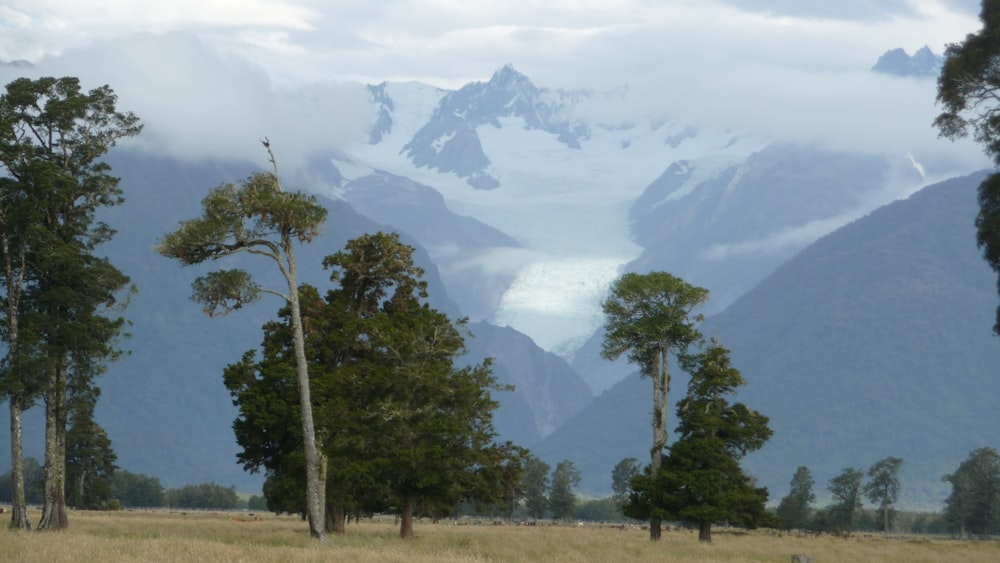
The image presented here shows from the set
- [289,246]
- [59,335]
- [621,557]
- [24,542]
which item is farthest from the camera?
[59,335]

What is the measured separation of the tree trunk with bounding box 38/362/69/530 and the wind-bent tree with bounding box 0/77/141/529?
0.04 metres

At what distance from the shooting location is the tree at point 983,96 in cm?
4278

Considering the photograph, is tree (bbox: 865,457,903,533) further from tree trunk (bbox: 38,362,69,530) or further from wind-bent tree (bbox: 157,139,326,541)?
tree trunk (bbox: 38,362,69,530)

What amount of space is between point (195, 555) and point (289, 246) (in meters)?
16.3

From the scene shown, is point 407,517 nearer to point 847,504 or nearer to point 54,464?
point 54,464

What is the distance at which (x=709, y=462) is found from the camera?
61.1 metres

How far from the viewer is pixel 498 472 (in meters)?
57.8

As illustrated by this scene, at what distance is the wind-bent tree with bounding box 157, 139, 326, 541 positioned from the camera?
44.9 m

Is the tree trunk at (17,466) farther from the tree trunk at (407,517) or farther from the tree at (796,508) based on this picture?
the tree at (796,508)

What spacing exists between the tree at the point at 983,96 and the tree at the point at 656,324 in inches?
791

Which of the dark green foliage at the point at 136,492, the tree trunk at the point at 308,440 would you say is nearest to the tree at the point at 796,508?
the dark green foliage at the point at 136,492

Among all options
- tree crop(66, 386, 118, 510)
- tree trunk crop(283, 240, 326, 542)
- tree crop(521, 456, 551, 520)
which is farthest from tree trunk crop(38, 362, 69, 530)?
tree crop(521, 456, 551, 520)

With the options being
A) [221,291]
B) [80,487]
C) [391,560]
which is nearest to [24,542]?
[391,560]

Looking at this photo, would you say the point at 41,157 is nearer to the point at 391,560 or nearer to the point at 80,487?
the point at 391,560
